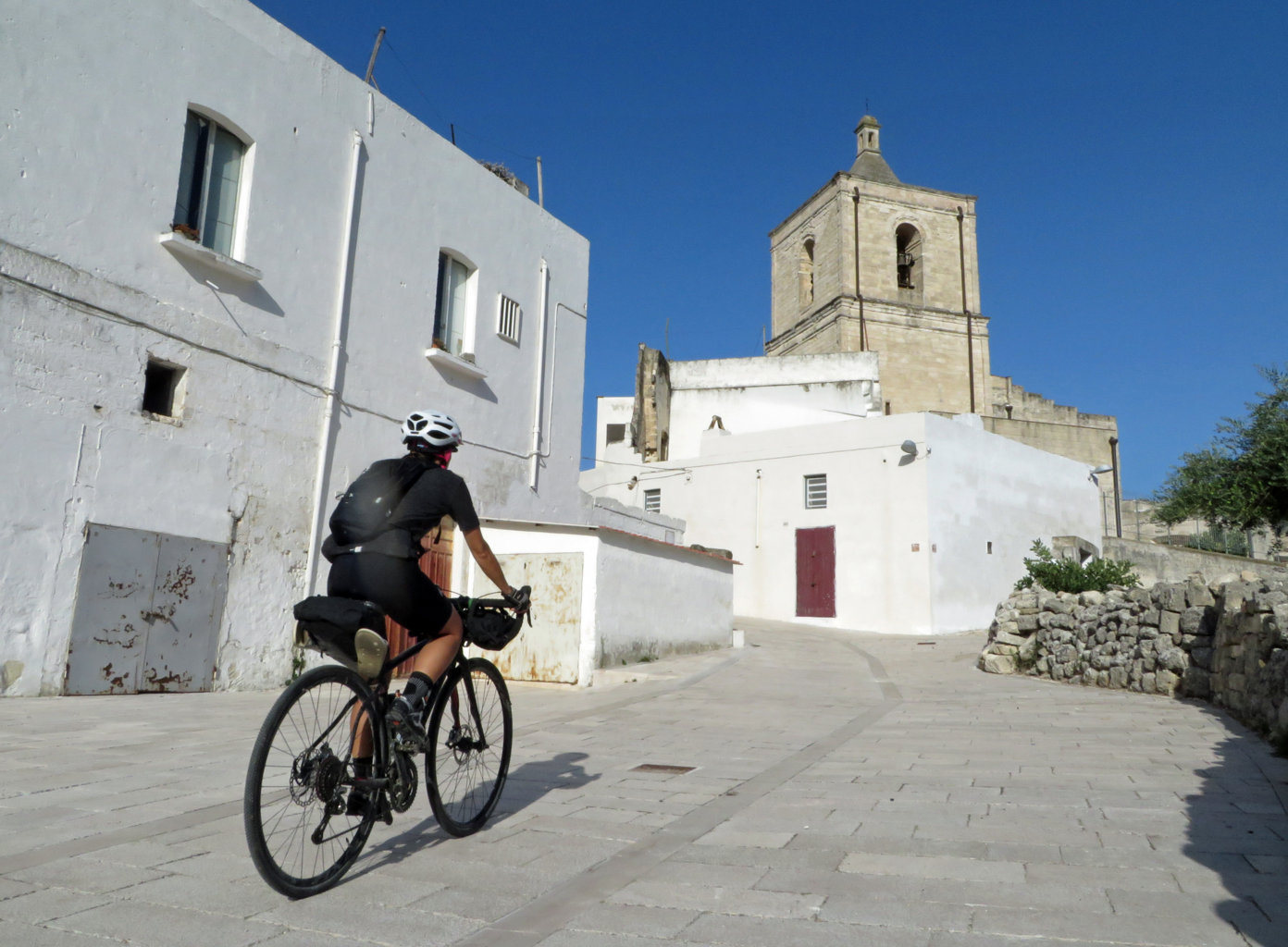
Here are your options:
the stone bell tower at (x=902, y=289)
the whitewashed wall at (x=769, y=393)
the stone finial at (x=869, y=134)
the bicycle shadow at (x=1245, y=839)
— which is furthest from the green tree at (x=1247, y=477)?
the stone finial at (x=869, y=134)

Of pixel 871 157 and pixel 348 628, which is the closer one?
pixel 348 628

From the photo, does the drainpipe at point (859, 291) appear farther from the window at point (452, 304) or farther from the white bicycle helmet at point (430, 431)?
the white bicycle helmet at point (430, 431)

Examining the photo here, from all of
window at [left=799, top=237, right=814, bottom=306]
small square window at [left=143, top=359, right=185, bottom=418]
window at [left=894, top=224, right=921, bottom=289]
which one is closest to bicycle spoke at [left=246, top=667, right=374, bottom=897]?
small square window at [left=143, top=359, right=185, bottom=418]

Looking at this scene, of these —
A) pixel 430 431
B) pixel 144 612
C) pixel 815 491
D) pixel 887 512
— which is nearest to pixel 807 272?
pixel 815 491

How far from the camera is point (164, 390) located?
9883 millimetres

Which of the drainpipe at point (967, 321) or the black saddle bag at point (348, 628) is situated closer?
the black saddle bag at point (348, 628)

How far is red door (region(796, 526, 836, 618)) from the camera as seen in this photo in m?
24.6

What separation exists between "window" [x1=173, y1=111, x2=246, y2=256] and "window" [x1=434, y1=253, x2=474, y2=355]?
360cm

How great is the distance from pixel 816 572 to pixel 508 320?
12808 millimetres

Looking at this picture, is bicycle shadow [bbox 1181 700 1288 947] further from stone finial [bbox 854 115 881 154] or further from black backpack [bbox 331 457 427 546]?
stone finial [bbox 854 115 881 154]

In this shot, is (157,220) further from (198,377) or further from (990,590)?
(990,590)

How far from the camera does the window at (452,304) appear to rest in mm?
14242

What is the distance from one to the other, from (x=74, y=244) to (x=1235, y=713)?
12.0m

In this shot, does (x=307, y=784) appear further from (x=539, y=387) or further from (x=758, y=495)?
(x=758, y=495)
